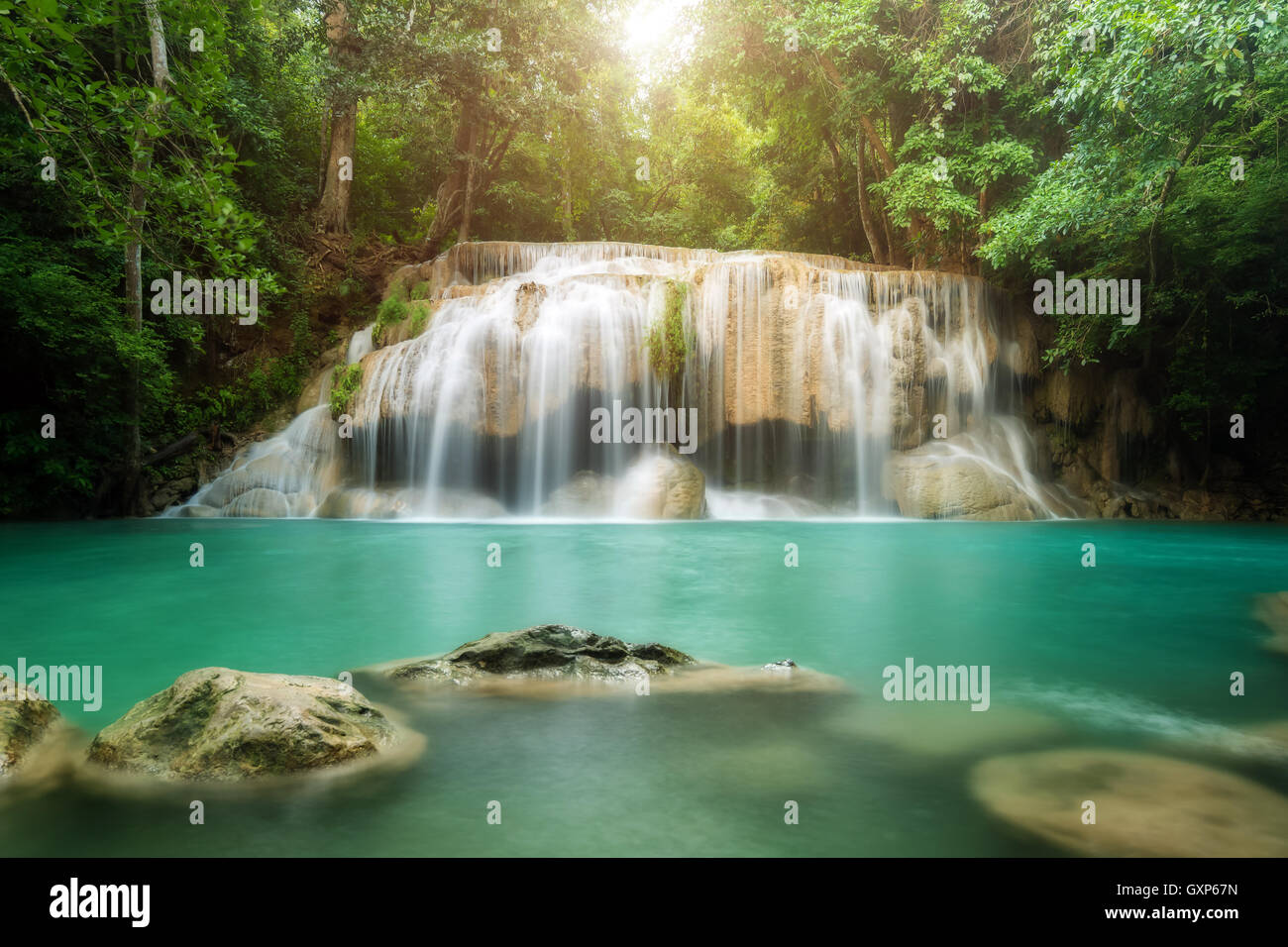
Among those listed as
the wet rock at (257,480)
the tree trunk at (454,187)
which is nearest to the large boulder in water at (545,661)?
the wet rock at (257,480)

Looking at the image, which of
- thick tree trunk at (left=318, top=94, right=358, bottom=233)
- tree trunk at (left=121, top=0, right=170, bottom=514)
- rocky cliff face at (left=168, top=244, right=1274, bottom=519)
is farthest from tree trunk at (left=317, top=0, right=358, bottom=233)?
rocky cliff face at (left=168, top=244, right=1274, bottom=519)

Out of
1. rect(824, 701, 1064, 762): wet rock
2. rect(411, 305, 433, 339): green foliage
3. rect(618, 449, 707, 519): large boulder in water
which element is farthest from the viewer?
rect(411, 305, 433, 339): green foliage

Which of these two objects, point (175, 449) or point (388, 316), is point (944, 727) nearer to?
point (388, 316)

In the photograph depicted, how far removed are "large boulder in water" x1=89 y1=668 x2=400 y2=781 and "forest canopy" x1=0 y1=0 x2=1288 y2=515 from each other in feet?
11.4

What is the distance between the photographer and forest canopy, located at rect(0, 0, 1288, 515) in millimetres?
9578

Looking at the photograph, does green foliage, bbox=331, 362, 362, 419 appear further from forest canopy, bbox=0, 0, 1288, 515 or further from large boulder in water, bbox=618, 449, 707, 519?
large boulder in water, bbox=618, 449, 707, 519

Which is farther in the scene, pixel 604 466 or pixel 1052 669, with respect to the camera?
pixel 604 466

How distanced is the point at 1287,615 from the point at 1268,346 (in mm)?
13361

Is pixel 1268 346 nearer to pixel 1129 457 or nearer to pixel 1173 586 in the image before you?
pixel 1129 457

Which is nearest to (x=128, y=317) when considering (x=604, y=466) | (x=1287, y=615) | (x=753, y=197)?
(x=604, y=466)

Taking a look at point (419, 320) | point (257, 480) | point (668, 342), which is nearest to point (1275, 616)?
point (668, 342)

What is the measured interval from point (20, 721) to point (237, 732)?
1.00 metres

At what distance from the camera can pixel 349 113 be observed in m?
21.7

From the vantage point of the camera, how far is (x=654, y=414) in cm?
1584
